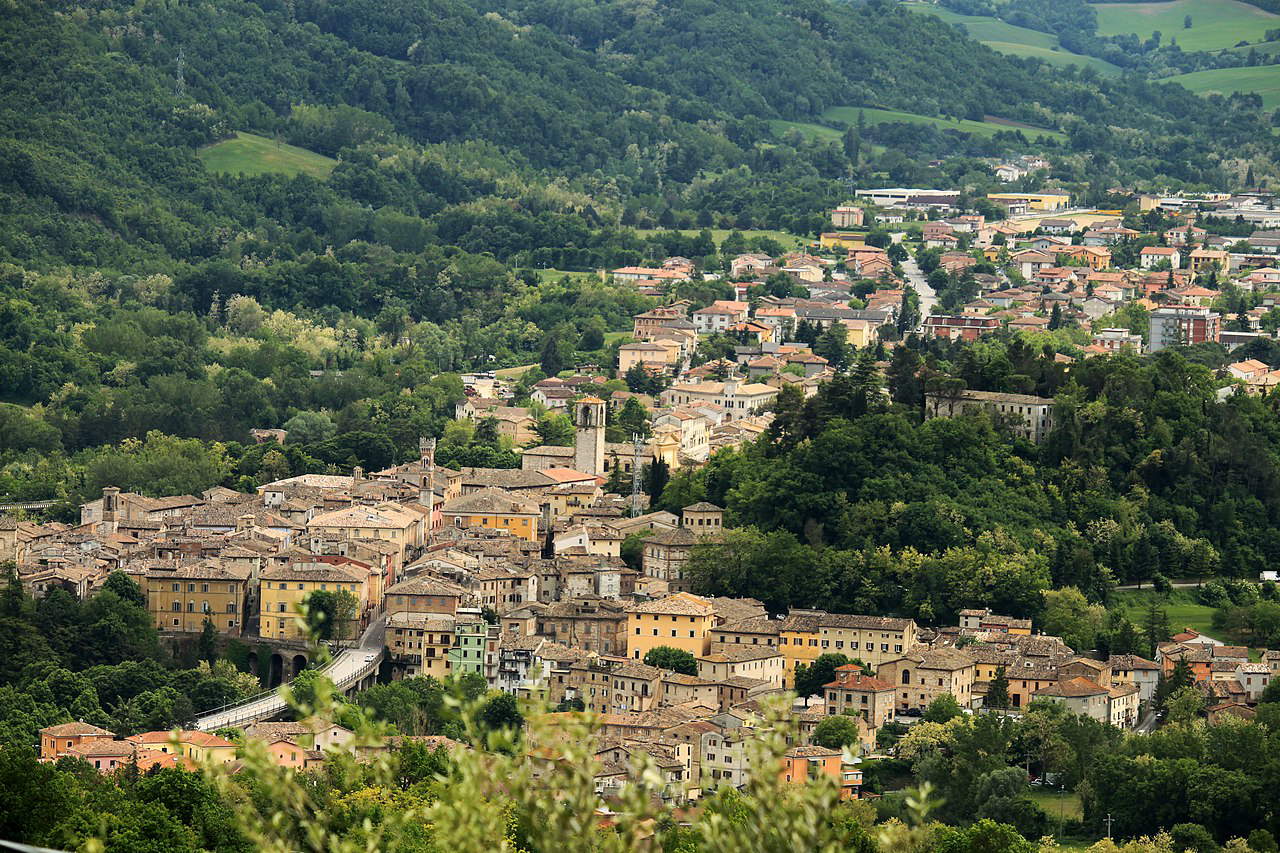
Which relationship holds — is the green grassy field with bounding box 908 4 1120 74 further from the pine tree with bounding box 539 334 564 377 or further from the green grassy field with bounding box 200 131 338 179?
the pine tree with bounding box 539 334 564 377

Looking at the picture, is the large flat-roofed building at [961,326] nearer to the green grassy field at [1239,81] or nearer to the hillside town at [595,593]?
the hillside town at [595,593]

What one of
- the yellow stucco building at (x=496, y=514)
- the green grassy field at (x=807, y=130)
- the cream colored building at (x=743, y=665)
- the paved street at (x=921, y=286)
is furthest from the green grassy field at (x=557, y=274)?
the cream colored building at (x=743, y=665)

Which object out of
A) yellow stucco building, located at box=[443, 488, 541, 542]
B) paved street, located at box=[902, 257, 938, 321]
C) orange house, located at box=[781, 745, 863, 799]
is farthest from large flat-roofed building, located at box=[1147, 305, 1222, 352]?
orange house, located at box=[781, 745, 863, 799]

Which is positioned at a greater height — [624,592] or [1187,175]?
[1187,175]

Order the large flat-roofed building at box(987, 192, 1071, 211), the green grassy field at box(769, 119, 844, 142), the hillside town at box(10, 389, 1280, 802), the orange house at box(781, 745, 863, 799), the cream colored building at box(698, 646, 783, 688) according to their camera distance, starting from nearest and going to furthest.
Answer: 1. the orange house at box(781, 745, 863, 799)
2. the hillside town at box(10, 389, 1280, 802)
3. the cream colored building at box(698, 646, 783, 688)
4. the large flat-roofed building at box(987, 192, 1071, 211)
5. the green grassy field at box(769, 119, 844, 142)

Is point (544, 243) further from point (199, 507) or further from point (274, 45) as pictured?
point (199, 507)

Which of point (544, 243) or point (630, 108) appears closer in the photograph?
point (544, 243)

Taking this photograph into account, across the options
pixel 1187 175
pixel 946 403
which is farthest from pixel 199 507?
pixel 1187 175
